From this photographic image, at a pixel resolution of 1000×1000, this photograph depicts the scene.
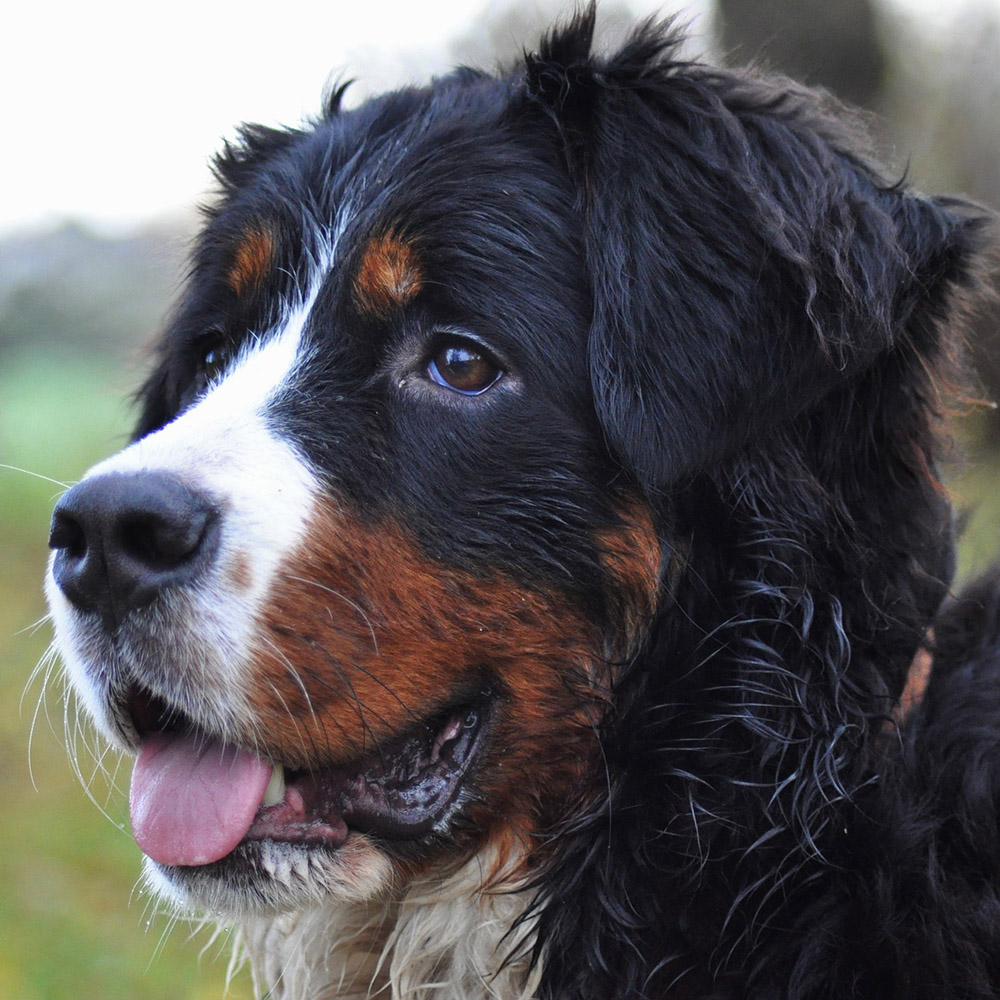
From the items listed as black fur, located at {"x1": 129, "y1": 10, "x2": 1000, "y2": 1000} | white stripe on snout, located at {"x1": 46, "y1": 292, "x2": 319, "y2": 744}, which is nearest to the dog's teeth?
white stripe on snout, located at {"x1": 46, "y1": 292, "x2": 319, "y2": 744}

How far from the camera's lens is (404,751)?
220cm

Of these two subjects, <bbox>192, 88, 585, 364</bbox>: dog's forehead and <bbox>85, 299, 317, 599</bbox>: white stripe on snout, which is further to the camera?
<bbox>192, 88, 585, 364</bbox>: dog's forehead

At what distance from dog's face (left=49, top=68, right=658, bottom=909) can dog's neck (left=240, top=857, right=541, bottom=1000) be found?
0.51 feet

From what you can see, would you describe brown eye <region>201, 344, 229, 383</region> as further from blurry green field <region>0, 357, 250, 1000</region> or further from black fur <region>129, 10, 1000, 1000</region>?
blurry green field <region>0, 357, 250, 1000</region>

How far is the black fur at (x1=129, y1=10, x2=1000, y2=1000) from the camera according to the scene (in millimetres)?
2104

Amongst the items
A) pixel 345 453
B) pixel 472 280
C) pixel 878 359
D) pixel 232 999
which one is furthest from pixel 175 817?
pixel 232 999

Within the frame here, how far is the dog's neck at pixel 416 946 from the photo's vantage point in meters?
2.35

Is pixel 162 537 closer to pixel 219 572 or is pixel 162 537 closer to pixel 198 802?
pixel 219 572

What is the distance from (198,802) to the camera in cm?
215

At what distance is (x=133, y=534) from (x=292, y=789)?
1.96 feet

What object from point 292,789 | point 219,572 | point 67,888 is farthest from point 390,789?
point 67,888

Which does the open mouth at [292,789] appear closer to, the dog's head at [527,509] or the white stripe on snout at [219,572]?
the dog's head at [527,509]

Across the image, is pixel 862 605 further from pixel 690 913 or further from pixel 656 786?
pixel 690 913

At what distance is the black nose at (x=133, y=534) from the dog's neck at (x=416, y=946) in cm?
81
